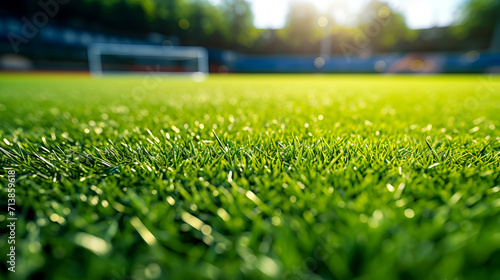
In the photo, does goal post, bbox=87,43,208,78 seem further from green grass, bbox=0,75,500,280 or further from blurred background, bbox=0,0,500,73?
green grass, bbox=0,75,500,280

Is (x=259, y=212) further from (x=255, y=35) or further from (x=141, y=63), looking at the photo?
(x=255, y=35)

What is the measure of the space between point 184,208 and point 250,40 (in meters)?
43.0

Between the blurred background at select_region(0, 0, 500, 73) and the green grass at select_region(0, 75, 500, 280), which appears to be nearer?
the green grass at select_region(0, 75, 500, 280)

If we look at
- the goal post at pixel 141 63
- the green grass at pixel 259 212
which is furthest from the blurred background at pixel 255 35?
the green grass at pixel 259 212

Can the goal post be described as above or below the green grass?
above

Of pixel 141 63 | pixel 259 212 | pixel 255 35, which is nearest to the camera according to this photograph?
pixel 259 212

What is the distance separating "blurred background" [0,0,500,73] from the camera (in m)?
26.1

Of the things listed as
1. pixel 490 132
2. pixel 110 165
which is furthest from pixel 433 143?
pixel 110 165

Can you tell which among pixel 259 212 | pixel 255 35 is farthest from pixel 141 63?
pixel 259 212

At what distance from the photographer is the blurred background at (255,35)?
85.5 feet

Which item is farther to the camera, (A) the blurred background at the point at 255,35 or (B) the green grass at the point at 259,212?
(A) the blurred background at the point at 255,35

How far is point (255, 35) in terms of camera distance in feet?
135

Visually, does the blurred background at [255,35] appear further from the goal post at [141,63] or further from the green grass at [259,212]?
the green grass at [259,212]

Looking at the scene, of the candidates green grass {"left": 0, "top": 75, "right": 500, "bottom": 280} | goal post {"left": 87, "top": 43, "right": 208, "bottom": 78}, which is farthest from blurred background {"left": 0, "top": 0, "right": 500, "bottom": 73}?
green grass {"left": 0, "top": 75, "right": 500, "bottom": 280}
